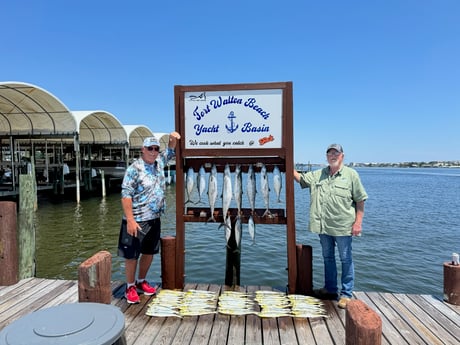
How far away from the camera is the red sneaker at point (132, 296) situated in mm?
3928

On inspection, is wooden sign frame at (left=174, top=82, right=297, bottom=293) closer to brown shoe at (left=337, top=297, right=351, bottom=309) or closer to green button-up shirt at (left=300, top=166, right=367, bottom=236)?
green button-up shirt at (left=300, top=166, right=367, bottom=236)

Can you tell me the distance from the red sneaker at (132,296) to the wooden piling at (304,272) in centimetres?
218

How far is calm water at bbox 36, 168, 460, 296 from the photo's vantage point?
7.79m

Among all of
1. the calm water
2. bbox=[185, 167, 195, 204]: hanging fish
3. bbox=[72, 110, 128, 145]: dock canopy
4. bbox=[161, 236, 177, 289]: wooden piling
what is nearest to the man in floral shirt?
bbox=[161, 236, 177, 289]: wooden piling

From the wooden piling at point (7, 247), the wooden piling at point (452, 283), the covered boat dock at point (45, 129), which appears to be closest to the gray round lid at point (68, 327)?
the wooden piling at point (7, 247)

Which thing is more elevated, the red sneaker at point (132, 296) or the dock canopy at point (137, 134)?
the dock canopy at point (137, 134)

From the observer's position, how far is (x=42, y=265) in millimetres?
8562

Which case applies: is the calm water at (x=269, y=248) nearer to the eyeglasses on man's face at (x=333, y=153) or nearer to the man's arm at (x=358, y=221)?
the man's arm at (x=358, y=221)

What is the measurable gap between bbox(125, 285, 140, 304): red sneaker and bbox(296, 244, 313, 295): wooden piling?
2.18m

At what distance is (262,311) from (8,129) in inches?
841

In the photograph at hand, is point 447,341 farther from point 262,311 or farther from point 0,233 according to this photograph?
point 0,233

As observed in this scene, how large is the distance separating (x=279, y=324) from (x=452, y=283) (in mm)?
2437

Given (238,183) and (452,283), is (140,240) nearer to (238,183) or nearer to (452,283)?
(238,183)

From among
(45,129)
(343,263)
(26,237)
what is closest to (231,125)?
(343,263)
